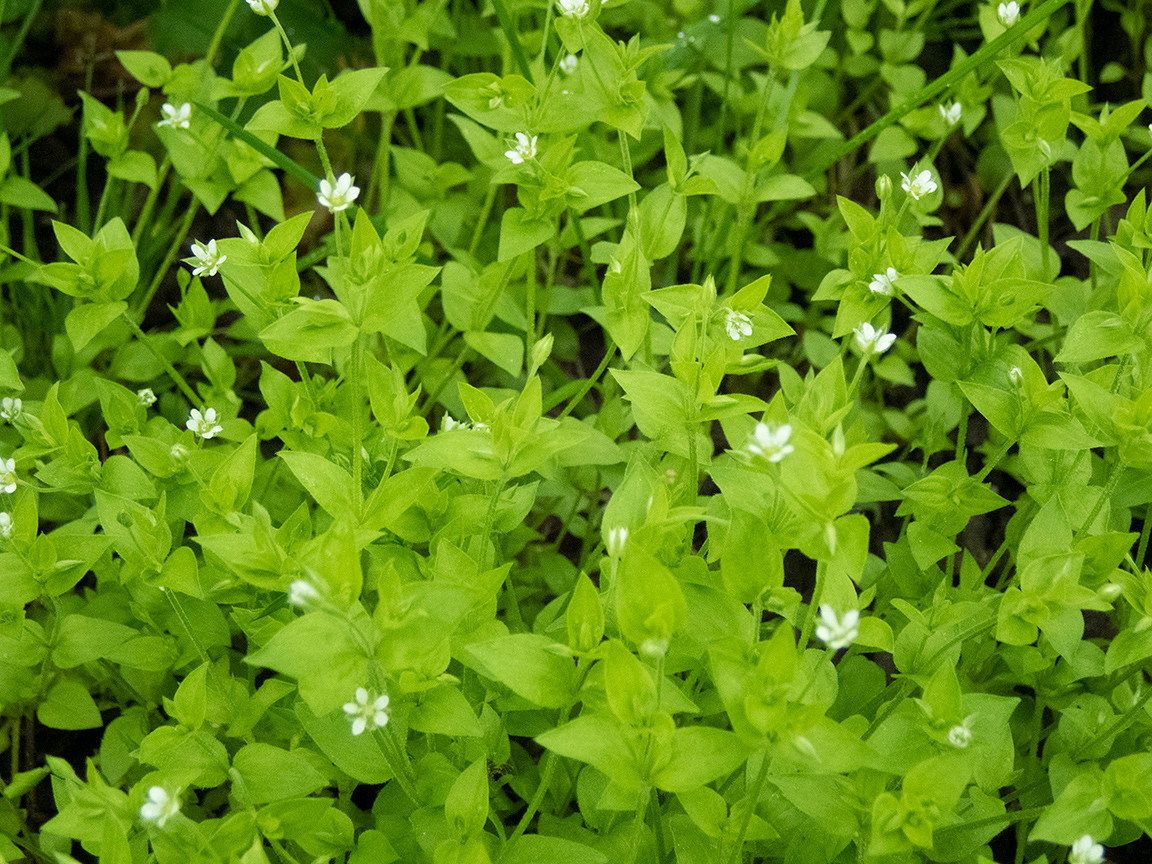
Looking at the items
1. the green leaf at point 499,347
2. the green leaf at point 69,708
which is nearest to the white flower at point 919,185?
the green leaf at point 499,347

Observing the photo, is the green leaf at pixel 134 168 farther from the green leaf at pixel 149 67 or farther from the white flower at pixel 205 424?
the white flower at pixel 205 424

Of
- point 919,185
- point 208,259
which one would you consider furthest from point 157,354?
point 919,185

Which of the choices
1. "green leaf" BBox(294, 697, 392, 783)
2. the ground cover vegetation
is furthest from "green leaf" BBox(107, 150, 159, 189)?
"green leaf" BBox(294, 697, 392, 783)

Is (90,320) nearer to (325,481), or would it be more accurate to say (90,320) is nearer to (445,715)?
(325,481)

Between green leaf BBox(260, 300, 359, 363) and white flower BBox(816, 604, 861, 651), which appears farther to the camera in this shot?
green leaf BBox(260, 300, 359, 363)

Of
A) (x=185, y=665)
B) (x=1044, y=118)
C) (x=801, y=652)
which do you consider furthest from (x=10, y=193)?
(x=1044, y=118)

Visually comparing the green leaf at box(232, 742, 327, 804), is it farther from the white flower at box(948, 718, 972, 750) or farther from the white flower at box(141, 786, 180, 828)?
the white flower at box(948, 718, 972, 750)

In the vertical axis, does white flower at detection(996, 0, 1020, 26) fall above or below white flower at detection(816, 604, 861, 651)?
above
